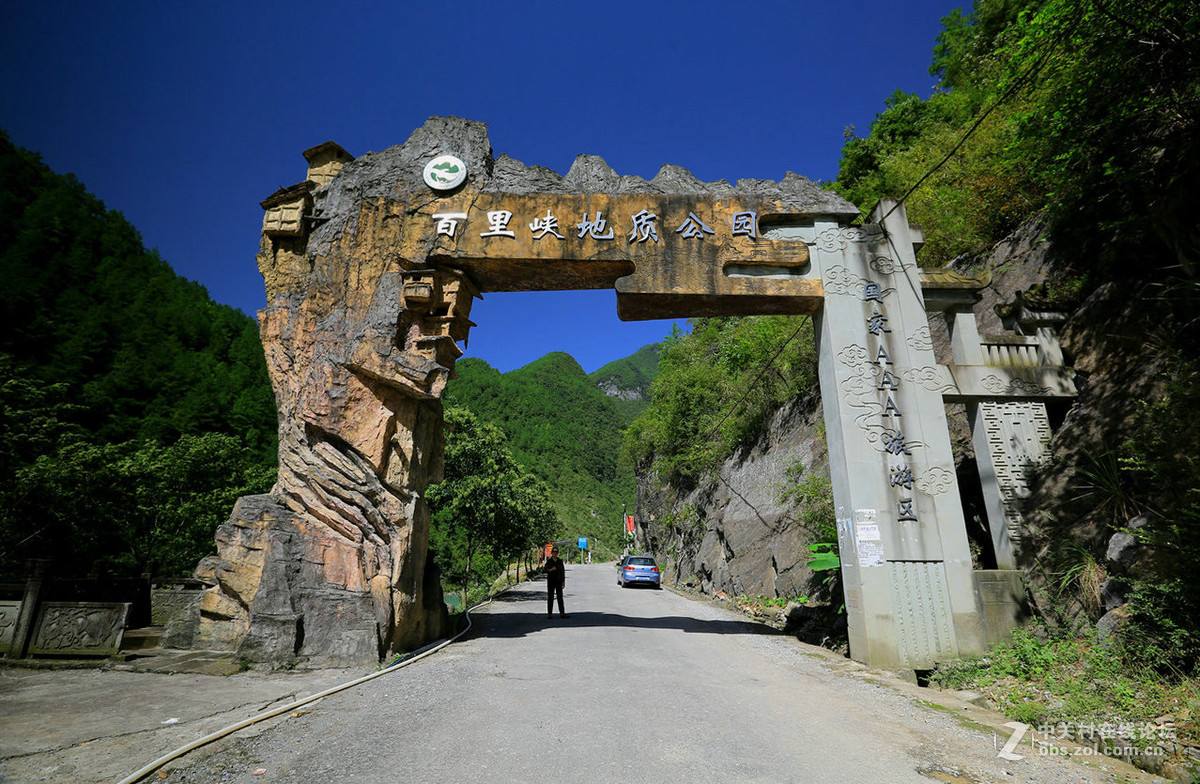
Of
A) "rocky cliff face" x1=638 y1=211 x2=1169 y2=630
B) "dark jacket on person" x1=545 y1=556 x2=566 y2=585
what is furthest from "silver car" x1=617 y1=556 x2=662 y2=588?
"dark jacket on person" x1=545 y1=556 x2=566 y2=585

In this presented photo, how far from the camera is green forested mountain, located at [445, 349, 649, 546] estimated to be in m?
58.0

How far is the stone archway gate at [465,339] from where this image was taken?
264 inches

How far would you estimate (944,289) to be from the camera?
7.99 meters

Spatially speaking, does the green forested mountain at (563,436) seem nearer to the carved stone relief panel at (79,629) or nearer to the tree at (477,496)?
the tree at (477,496)

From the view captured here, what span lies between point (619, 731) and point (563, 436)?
2471 inches

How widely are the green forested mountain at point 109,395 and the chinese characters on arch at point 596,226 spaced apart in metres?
11.8

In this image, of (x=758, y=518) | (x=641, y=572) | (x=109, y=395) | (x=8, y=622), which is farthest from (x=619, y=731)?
(x=109, y=395)

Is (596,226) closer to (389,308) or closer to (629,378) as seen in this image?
(389,308)

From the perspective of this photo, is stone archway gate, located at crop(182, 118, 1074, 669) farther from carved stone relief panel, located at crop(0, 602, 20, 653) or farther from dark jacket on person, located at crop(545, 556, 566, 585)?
dark jacket on person, located at crop(545, 556, 566, 585)

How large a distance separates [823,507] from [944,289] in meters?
4.63

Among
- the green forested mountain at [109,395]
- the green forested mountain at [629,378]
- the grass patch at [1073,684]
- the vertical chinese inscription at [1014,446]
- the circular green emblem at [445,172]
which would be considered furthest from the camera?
the green forested mountain at [629,378]

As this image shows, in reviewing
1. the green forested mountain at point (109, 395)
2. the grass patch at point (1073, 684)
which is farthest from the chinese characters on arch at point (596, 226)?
the green forested mountain at point (109, 395)

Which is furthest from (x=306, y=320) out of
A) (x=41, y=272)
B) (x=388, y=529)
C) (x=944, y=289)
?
(x=41, y=272)

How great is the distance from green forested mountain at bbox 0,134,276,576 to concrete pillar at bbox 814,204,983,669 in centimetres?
1591
